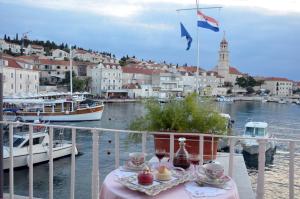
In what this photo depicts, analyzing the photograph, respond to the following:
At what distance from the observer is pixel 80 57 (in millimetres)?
95938

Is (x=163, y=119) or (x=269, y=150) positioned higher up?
(x=163, y=119)

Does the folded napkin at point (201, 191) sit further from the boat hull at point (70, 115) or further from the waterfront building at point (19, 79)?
the waterfront building at point (19, 79)

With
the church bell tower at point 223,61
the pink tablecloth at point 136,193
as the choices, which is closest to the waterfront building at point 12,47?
the church bell tower at point 223,61

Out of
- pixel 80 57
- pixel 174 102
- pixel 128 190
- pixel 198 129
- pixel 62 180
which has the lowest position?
pixel 62 180

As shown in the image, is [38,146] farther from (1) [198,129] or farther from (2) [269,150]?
(1) [198,129]

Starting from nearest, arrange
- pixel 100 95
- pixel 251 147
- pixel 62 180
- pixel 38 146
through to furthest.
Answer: pixel 62 180
pixel 38 146
pixel 251 147
pixel 100 95

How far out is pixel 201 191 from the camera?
5.98 ft

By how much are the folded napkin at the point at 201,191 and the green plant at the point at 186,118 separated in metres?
1.00

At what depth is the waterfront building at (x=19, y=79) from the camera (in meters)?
50.5

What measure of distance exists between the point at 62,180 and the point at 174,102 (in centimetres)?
1344

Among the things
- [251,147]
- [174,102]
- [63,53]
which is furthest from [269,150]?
[63,53]

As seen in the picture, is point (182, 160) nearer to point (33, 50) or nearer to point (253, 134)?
point (253, 134)

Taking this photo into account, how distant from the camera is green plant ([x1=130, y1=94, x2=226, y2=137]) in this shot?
2883 millimetres

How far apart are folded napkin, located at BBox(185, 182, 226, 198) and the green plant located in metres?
1.00
